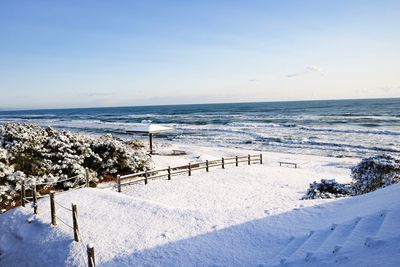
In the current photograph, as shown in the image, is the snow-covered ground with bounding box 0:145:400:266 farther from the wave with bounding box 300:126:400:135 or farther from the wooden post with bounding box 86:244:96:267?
the wave with bounding box 300:126:400:135

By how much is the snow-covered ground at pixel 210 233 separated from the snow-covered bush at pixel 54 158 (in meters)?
2.62

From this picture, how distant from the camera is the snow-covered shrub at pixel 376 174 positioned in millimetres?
12555

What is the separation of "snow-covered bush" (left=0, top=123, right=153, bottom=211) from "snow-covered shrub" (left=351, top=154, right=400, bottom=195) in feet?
35.7

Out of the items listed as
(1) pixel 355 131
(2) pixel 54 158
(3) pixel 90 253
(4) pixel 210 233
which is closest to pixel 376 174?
(4) pixel 210 233

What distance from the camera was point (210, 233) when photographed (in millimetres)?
7523

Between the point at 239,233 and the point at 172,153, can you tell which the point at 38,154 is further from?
the point at 172,153

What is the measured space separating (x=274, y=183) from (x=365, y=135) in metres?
29.0

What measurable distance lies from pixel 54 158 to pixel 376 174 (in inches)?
569

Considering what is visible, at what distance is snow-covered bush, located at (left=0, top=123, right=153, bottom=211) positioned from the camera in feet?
42.6

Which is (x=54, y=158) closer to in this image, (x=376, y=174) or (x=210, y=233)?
(x=210, y=233)

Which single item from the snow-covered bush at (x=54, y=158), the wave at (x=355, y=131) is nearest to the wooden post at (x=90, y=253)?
the snow-covered bush at (x=54, y=158)

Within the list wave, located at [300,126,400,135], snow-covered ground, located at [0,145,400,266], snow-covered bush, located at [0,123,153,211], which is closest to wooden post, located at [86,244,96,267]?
snow-covered ground, located at [0,145,400,266]

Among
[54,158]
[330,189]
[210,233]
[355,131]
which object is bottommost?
[355,131]

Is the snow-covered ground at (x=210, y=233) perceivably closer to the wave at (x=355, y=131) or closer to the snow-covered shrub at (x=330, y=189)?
the snow-covered shrub at (x=330, y=189)
